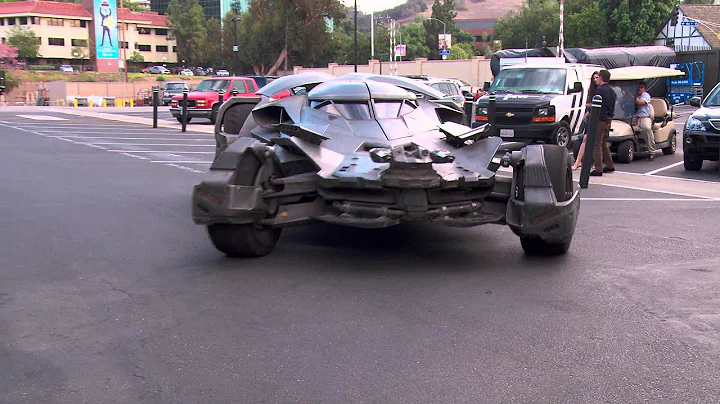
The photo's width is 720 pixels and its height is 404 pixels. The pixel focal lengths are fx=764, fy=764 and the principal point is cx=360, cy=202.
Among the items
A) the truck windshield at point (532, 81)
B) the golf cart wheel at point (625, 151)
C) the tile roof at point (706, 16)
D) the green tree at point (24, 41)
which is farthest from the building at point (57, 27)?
the golf cart wheel at point (625, 151)

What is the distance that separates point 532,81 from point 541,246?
37.6 feet

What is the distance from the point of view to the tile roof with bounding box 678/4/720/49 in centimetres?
4978

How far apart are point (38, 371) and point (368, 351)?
1.89m

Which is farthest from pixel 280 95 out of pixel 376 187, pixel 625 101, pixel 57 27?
pixel 57 27

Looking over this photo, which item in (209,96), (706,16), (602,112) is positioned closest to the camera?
(602,112)

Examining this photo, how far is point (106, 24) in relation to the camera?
97.3 m

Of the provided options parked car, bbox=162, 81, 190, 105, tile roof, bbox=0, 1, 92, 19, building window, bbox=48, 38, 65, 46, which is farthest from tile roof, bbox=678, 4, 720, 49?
building window, bbox=48, 38, 65, 46

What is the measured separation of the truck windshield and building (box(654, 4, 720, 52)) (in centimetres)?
3620

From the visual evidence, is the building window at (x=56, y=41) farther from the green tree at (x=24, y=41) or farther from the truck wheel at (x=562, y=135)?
the truck wheel at (x=562, y=135)

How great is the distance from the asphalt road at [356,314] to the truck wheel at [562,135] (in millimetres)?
7546

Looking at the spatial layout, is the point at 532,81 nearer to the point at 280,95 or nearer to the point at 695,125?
the point at 695,125

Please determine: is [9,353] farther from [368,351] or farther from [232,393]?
[368,351]

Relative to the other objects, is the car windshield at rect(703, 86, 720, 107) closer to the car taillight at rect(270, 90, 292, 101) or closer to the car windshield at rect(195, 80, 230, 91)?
the car taillight at rect(270, 90, 292, 101)

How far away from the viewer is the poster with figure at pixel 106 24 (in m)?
96.1
